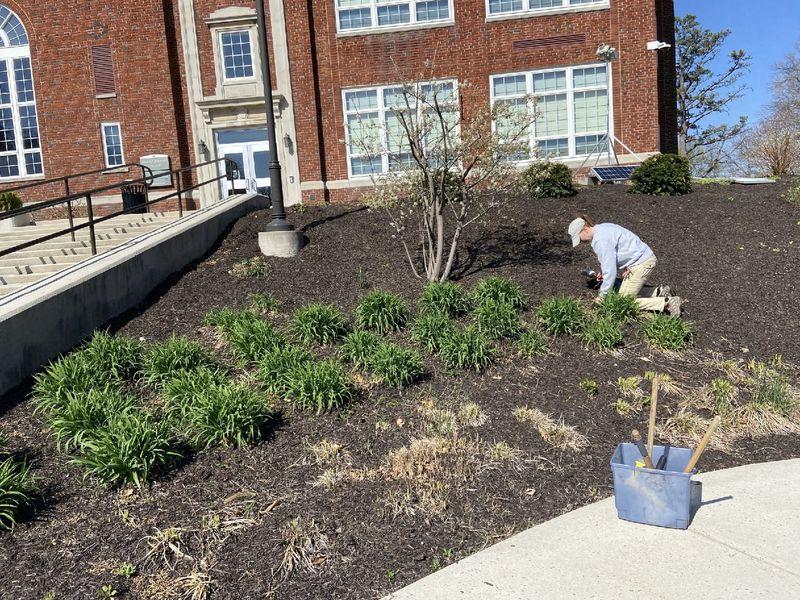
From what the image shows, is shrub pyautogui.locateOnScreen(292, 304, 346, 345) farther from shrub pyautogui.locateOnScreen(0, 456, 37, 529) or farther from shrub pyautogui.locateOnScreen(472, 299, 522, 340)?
shrub pyautogui.locateOnScreen(0, 456, 37, 529)

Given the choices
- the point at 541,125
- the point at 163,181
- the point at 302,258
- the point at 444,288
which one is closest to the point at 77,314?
the point at 302,258

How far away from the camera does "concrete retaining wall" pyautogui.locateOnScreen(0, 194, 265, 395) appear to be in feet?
23.2

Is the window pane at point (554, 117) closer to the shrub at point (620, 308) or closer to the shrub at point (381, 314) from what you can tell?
the shrub at point (620, 308)

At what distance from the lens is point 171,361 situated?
671 cm

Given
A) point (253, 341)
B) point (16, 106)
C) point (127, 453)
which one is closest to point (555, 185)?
point (253, 341)

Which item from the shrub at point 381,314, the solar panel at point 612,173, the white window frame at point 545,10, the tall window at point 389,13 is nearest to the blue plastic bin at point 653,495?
the shrub at point 381,314

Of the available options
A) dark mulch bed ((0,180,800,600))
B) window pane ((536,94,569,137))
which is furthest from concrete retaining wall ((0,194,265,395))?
window pane ((536,94,569,137))

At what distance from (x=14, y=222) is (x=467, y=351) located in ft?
48.1

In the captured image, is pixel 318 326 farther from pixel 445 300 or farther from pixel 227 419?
pixel 227 419

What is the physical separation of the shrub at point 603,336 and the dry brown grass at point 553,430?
5.10 ft

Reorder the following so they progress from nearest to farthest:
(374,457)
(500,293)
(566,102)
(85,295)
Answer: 1. (374,457)
2. (500,293)
3. (85,295)
4. (566,102)

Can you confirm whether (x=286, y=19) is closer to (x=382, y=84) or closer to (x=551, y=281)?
(x=382, y=84)

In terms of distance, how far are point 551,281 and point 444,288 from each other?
1.82m

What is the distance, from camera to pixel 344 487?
500 cm
